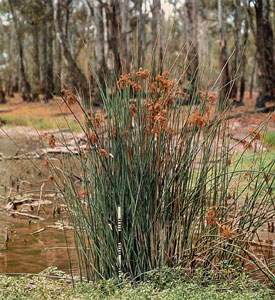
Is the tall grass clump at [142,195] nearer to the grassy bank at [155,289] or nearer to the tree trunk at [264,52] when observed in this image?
the grassy bank at [155,289]

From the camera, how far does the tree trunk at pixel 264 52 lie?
12.0 metres

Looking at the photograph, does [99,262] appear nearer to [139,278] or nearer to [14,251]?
[139,278]

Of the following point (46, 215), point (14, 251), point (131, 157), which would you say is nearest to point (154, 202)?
point (131, 157)

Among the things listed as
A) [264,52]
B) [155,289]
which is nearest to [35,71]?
[264,52]

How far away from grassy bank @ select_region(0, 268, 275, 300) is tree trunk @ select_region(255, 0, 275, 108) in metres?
9.71

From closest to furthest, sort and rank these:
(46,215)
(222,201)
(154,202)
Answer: (154,202) → (222,201) → (46,215)

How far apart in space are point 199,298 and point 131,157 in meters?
0.87

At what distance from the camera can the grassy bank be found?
2327 mm

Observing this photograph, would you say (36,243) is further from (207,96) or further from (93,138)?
(207,96)

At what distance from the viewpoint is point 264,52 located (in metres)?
12.2

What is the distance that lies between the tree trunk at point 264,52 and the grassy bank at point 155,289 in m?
9.71

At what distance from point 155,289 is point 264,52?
426 inches

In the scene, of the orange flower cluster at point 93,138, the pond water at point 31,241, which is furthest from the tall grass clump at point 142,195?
the pond water at point 31,241

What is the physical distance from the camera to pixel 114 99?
2.73m
